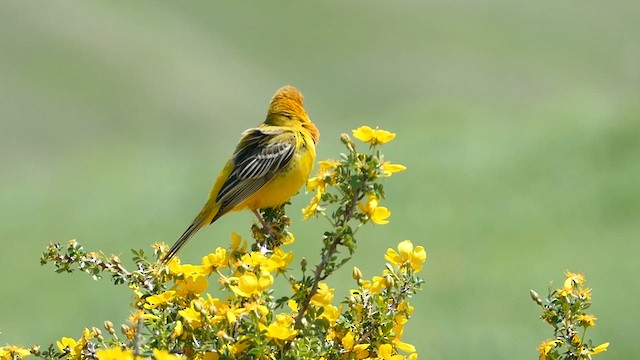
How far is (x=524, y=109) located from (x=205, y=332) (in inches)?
435

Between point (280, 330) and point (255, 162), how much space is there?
207 centimetres

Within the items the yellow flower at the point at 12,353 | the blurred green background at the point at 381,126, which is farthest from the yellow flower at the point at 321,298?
the blurred green background at the point at 381,126

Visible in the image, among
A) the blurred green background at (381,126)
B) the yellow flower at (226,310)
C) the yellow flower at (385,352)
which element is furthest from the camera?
the blurred green background at (381,126)

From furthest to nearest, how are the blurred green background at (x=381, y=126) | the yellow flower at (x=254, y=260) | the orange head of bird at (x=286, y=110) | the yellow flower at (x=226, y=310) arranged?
the blurred green background at (x=381, y=126), the orange head of bird at (x=286, y=110), the yellow flower at (x=254, y=260), the yellow flower at (x=226, y=310)

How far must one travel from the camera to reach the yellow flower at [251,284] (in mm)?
2113

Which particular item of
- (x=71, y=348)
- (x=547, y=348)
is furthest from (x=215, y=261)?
(x=547, y=348)

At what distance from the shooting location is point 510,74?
14.9 m

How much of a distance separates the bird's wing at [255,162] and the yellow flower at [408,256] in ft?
5.16

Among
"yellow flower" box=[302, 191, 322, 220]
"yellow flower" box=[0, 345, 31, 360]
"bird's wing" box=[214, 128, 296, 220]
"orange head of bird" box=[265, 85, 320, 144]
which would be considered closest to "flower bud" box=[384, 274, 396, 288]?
"yellow flower" box=[302, 191, 322, 220]

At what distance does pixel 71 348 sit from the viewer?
96.9 inches

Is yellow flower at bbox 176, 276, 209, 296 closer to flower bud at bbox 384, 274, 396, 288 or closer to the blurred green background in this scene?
flower bud at bbox 384, 274, 396, 288

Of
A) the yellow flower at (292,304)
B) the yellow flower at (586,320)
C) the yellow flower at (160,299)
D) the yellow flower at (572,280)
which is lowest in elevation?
the yellow flower at (292,304)

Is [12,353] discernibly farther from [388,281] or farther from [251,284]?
[388,281]

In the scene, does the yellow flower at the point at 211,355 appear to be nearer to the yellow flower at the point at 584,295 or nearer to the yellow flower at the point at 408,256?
the yellow flower at the point at 408,256
